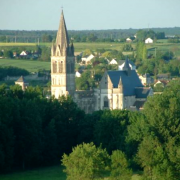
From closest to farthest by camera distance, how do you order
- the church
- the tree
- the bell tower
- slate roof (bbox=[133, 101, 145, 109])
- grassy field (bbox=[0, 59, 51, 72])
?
the tree
the bell tower
the church
slate roof (bbox=[133, 101, 145, 109])
grassy field (bbox=[0, 59, 51, 72])

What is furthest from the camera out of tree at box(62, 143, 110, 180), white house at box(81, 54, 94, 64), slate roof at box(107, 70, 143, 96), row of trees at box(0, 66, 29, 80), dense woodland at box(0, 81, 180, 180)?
white house at box(81, 54, 94, 64)

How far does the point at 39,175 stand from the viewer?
6209 centimetres

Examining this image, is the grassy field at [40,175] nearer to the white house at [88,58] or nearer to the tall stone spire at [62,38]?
the tall stone spire at [62,38]

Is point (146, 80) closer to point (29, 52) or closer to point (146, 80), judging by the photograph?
point (146, 80)

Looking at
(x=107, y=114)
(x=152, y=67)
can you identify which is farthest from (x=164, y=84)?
(x=107, y=114)

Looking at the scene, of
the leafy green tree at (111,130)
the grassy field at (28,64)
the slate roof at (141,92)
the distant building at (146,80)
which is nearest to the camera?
the leafy green tree at (111,130)

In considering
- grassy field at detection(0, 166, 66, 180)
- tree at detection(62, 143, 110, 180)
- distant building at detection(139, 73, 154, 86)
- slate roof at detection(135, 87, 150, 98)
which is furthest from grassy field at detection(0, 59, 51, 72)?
tree at detection(62, 143, 110, 180)

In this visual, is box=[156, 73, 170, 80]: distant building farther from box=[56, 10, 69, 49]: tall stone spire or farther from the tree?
the tree

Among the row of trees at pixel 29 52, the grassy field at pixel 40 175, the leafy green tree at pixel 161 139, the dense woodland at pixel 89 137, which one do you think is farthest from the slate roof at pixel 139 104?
the row of trees at pixel 29 52

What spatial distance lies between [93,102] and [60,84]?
397cm

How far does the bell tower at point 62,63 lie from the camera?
9288cm

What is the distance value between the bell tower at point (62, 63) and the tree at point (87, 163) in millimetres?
38279

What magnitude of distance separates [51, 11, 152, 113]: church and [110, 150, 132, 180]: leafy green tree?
123 feet

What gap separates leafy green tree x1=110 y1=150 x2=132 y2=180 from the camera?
174 feet
